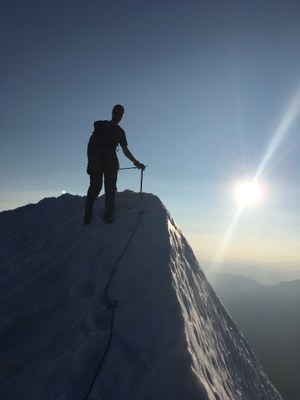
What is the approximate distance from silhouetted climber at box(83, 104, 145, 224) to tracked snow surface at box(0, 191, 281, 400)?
2.41ft

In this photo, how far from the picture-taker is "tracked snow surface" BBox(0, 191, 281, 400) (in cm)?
666

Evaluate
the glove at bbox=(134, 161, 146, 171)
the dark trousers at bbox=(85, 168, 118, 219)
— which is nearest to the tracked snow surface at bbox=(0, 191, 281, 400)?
the dark trousers at bbox=(85, 168, 118, 219)

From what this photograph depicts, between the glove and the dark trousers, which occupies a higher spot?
the glove

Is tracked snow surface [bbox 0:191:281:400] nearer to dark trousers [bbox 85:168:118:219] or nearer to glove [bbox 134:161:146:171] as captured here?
dark trousers [bbox 85:168:118:219]

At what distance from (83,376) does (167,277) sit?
3321mm

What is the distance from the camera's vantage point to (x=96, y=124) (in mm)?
12555

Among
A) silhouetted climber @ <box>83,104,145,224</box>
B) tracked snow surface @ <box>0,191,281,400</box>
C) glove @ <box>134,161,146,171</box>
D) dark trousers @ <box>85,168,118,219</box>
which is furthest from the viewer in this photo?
glove @ <box>134,161,146,171</box>

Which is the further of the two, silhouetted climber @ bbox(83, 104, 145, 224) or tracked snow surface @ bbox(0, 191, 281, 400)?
silhouetted climber @ bbox(83, 104, 145, 224)

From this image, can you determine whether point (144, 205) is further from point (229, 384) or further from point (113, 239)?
point (229, 384)

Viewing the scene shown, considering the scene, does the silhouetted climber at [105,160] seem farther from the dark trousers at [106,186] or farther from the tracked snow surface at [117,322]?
the tracked snow surface at [117,322]

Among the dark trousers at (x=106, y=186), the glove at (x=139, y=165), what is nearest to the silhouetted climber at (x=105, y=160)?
the dark trousers at (x=106, y=186)

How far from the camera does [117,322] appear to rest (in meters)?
8.00

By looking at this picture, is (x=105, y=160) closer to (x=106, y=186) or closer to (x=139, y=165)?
(x=106, y=186)

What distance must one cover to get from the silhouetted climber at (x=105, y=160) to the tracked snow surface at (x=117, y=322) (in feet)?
2.41
